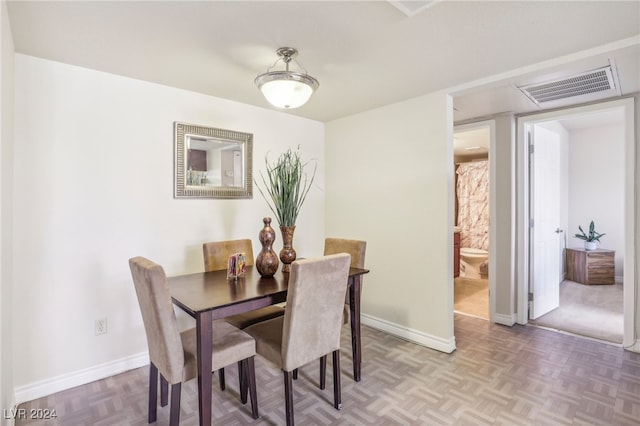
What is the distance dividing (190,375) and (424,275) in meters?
2.06

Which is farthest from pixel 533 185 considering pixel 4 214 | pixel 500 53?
pixel 4 214

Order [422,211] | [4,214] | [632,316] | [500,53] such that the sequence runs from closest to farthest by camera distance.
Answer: [4,214] → [500,53] → [632,316] → [422,211]

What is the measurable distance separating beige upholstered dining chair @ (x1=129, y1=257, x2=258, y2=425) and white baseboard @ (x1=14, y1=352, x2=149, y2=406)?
2.54ft

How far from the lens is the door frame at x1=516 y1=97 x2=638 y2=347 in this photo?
278 centimetres

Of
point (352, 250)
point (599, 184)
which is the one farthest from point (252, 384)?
point (599, 184)

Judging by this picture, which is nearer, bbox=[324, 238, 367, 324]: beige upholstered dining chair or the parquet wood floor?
the parquet wood floor

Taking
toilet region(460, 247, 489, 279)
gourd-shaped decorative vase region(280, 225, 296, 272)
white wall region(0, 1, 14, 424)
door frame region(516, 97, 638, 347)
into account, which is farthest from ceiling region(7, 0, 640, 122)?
toilet region(460, 247, 489, 279)

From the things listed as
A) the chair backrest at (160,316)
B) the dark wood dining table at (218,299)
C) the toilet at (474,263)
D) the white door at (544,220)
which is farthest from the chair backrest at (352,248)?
the toilet at (474,263)

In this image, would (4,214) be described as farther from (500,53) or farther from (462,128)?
(462,128)

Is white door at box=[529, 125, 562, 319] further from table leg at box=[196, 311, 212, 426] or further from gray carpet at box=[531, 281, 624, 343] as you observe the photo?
table leg at box=[196, 311, 212, 426]

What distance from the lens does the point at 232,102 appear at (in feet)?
10.2

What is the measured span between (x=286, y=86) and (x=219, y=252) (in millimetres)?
1350

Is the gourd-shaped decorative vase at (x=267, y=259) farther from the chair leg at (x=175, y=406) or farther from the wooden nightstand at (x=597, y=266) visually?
the wooden nightstand at (x=597, y=266)

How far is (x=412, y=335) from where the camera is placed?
120 inches
